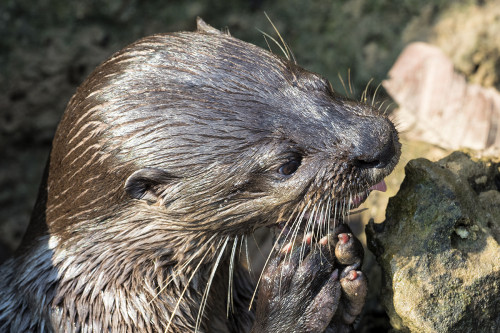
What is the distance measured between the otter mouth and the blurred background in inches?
43.4

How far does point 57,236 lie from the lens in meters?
2.44

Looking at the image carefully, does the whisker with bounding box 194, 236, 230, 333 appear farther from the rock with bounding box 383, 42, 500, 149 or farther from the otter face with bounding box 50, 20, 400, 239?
the rock with bounding box 383, 42, 500, 149

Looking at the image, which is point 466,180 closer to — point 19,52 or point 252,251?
point 252,251

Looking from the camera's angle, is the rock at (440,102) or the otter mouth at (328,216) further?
the rock at (440,102)

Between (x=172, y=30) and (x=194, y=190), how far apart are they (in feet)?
6.57

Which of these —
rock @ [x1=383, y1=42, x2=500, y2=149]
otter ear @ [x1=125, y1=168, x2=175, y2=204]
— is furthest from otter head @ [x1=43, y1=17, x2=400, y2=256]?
rock @ [x1=383, y1=42, x2=500, y2=149]

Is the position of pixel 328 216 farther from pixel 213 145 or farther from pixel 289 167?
pixel 213 145

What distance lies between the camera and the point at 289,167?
2166 millimetres

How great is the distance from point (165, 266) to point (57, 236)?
422 millimetres

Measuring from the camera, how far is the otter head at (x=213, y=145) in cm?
213

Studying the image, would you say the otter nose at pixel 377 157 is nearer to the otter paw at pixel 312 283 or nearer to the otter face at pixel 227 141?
the otter face at pixel 227 141

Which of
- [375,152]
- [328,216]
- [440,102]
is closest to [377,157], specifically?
[375,152]

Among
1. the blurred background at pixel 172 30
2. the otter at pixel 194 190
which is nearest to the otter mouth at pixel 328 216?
the otter at pixel 194 190

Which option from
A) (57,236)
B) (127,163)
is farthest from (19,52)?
(127,163)
